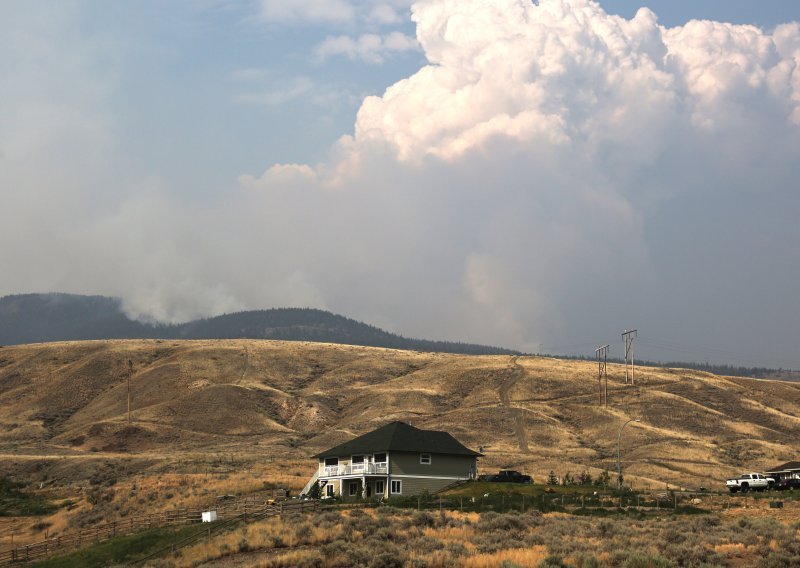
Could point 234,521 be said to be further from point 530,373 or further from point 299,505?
point 530,373

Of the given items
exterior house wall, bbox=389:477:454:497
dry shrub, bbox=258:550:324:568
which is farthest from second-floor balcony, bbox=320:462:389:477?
dry shrub, bbox=258:550:324:568

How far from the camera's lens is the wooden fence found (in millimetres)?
62625

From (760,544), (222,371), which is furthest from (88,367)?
(760,544)

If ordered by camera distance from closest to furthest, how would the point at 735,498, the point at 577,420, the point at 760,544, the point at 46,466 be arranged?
the point at 760,544 → the point at 735,498 → the point at 46,466 → the point at 577,420

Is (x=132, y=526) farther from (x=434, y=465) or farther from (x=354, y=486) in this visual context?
(x=434, y=465)

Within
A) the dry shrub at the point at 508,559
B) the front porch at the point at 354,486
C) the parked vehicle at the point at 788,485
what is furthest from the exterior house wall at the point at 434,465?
the dry shrub at the point at 508,559

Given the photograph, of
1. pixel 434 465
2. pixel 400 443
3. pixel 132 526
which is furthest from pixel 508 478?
pixel 132 526

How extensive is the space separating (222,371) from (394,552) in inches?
6146

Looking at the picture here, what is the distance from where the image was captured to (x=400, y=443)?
78.4 m

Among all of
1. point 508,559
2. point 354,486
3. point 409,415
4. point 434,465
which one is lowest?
point 354,486

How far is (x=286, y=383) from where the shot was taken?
624 ft

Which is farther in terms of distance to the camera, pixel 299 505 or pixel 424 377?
pixel 424 377

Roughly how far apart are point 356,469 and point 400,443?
484 cm

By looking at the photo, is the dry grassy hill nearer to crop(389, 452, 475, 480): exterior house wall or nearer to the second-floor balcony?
the second-floor balcony
